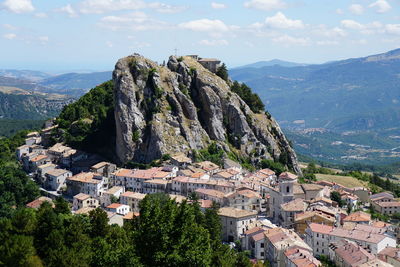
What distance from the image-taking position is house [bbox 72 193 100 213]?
7825 cm

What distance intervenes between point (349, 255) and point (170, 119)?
53482 mm

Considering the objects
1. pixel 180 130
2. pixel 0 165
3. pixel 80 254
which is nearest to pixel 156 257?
pixel 80 254

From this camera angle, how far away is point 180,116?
334ft

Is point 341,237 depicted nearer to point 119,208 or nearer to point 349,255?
point 349,255

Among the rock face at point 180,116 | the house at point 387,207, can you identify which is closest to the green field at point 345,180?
the rock face at point 180,116

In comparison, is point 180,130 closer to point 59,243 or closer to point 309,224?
point 309,224

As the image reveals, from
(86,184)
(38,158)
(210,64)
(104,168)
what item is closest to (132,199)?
(86,184)

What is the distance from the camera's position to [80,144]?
106875 mm

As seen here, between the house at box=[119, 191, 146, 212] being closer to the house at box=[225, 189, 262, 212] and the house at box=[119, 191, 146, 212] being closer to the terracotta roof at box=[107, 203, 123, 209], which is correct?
the terracotta roof at box=[107, 203, 123, 209]

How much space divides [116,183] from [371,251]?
46.8m

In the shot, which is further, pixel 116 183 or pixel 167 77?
pixel 167 77

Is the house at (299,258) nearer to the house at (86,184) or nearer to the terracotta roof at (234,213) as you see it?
the terracotta roof at (234,213)

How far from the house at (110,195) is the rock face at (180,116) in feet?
50.3

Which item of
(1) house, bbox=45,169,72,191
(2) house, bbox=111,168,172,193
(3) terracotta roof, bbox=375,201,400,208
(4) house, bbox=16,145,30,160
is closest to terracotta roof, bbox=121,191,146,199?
(2) house, bbox=111,168,172,193
